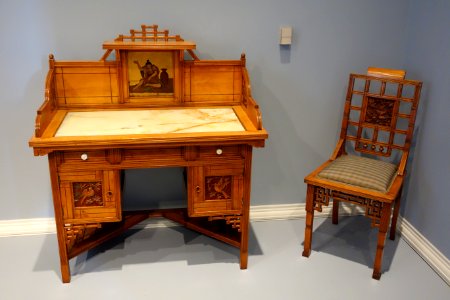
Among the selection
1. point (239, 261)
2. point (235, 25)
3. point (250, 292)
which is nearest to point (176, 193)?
Answer: point (239, 261)

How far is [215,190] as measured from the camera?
225 centimetres

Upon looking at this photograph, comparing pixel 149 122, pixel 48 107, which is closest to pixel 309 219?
pixel 149 122

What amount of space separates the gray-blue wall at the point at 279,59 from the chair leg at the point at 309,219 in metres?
0.46

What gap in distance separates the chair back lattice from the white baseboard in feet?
1.60

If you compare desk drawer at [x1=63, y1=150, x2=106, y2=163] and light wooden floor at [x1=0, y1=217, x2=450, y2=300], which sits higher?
desk drawer at [x1=63, y1=150, x2=106, y2=163]

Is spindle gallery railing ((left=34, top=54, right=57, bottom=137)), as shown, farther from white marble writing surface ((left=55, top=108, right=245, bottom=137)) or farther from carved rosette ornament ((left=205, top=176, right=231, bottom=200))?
carved rosette ornament ((left=205, top=176, right=231, bottom=200))

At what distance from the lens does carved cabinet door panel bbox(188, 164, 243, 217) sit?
2205mm

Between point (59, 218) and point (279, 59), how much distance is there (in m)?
1.45

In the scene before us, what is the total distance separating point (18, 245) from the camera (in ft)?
8.55

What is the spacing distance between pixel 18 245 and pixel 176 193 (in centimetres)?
94

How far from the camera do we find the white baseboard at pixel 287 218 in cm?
245

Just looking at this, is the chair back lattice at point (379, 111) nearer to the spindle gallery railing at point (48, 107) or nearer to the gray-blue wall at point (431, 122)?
the gray-blue wall at point (431, 122)

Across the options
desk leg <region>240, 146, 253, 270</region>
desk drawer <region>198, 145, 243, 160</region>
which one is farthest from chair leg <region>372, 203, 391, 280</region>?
desk drawer <region>198, 145, 243, 160</region>

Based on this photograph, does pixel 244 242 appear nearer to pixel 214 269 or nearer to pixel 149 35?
pixel 214 269
